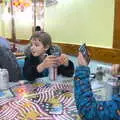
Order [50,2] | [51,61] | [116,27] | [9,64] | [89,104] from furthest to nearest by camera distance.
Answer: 1. [50,2]
2. [116,27]
3. [9,64]
4. [51,61]
5. [89,104]

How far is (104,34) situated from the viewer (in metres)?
2.62

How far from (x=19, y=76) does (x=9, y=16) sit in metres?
2.41

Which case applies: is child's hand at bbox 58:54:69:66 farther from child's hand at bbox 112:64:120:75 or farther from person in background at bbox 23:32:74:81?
child's hand at bbox 112:64:120:75

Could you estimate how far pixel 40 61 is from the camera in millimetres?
1854

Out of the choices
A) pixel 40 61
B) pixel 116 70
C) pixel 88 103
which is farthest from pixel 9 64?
pixel 88 103

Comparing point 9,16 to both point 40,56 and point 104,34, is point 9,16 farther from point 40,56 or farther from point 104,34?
point 40,56

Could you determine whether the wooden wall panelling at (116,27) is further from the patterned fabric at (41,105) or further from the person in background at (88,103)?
the person in background at (88,103)

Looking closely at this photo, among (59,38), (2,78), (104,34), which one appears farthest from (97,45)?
(2,78)

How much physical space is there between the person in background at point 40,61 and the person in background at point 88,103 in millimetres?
751

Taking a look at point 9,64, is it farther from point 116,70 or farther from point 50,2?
point 50,2

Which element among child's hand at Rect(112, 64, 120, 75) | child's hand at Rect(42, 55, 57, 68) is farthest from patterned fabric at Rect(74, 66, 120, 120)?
child's hand at Rect(42, 55, 57, 68)

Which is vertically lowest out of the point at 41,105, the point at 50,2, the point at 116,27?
the point at 41,105

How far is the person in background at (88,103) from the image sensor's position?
2.81ft

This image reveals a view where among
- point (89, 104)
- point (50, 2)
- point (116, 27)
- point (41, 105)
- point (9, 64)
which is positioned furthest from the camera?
point (50, 2)
